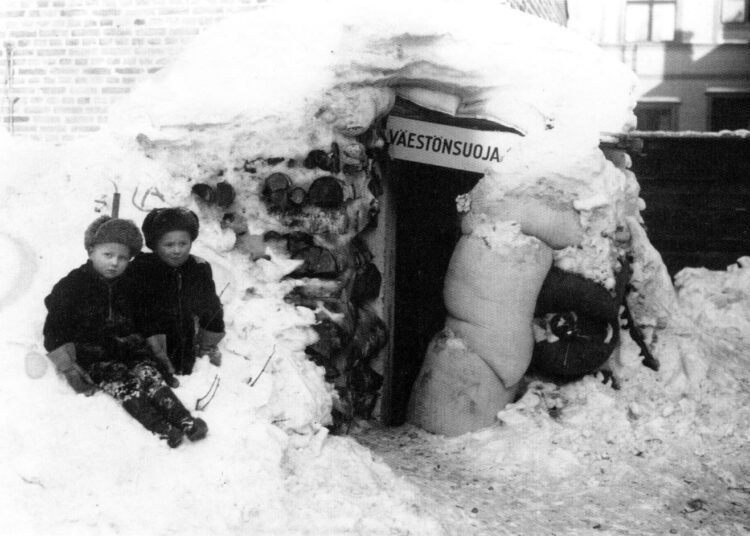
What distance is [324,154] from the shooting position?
4316 mm

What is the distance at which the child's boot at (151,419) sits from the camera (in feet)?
10.1

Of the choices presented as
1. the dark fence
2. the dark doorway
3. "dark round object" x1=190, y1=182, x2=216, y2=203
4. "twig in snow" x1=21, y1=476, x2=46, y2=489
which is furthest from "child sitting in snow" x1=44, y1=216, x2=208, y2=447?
the dark fence

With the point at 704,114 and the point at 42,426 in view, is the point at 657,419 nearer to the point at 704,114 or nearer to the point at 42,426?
the point at 42,426

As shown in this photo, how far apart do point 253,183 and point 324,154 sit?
400 mm

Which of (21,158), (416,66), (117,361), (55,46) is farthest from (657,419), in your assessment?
(55,46)

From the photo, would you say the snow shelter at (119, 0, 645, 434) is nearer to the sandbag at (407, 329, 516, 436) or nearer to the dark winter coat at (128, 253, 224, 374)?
the sandbag at (407, 329, 516, 436)

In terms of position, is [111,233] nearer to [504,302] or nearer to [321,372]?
[321,372]

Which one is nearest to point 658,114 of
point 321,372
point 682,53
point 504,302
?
point 682,53

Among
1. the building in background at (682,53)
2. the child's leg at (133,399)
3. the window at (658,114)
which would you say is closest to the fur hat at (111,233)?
the child's leg at (133,399)

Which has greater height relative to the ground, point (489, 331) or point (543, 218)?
point (543, 218)

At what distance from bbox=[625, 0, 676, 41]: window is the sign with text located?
15.2 m

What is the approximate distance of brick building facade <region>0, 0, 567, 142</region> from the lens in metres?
5.29

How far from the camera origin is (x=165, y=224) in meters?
3.46

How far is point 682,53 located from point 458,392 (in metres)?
15.8
